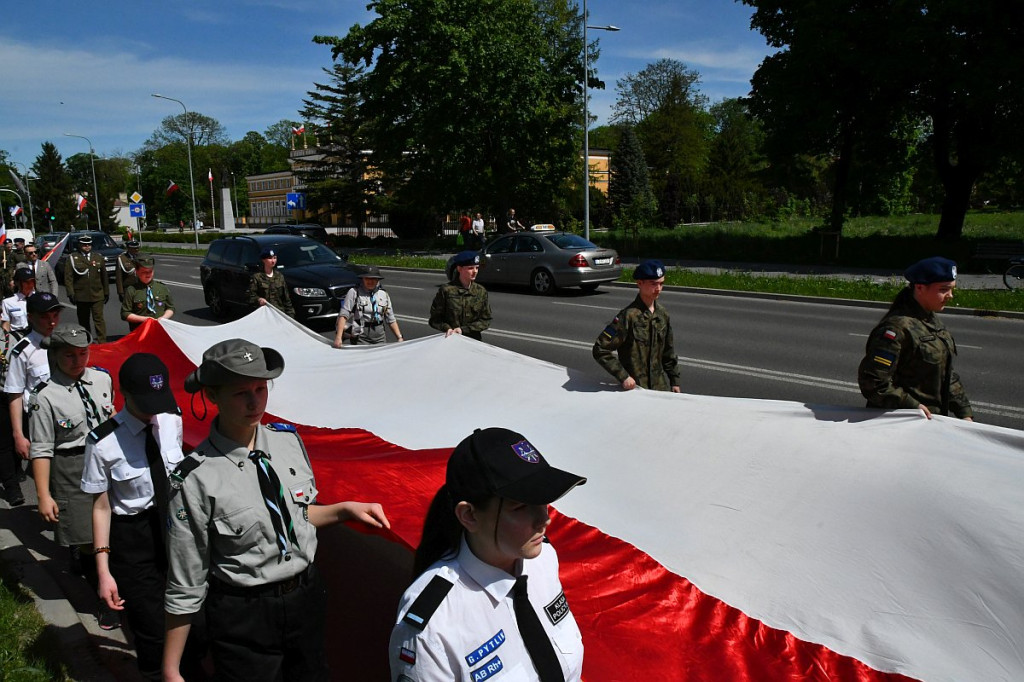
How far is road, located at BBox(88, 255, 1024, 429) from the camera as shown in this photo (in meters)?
9.96

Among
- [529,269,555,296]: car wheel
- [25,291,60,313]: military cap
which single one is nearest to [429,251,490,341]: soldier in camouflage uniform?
[25,291,60,313]: military cap

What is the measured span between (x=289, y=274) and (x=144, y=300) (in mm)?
6233

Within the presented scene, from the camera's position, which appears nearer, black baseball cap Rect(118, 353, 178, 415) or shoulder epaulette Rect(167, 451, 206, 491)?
shoulder epaulette Rect(167, 451, 206, 491)

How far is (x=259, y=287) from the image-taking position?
10.9m

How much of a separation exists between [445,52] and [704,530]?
33.3m

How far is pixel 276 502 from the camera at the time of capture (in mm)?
2691

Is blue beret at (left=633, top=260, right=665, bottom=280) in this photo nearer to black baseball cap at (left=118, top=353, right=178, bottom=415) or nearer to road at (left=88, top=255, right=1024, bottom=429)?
black baseball cap at (left=118, top=353, right=178, bottom=415)

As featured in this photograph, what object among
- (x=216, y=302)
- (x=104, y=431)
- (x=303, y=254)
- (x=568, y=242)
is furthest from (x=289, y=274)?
(x=104, y=431)

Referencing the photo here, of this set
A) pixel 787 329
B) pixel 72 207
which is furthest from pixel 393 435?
pixel 72 207

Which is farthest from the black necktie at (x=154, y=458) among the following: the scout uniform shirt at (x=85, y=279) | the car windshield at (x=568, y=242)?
the car windshield at (x=568, y=242)

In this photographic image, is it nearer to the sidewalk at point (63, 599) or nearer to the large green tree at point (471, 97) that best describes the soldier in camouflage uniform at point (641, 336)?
the sidewalk at point (63, 599)

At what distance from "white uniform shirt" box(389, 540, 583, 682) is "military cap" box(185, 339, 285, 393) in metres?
1.09

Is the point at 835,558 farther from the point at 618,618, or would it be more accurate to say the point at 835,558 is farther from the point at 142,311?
the point at 142,311

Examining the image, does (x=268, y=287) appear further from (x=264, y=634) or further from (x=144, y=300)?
(x=264, y=634)
